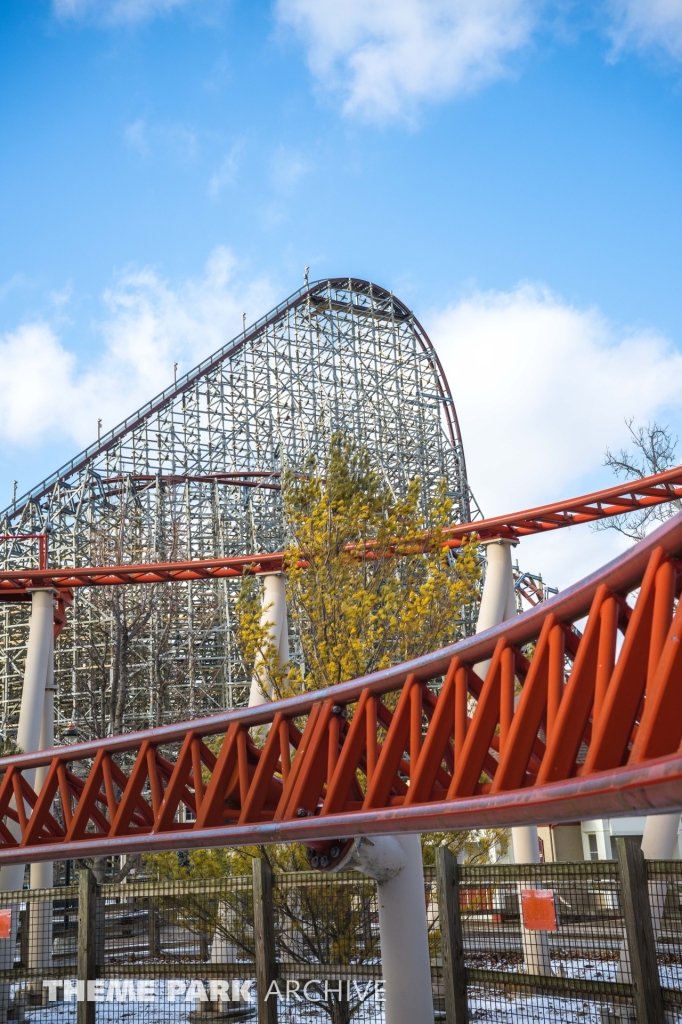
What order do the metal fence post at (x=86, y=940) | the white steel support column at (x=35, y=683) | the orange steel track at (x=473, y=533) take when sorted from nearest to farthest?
the metal fence post at (x=86, y=940)
the white steel support column at (x=35, y=683)
the orange steel track at (x=473, y=533)

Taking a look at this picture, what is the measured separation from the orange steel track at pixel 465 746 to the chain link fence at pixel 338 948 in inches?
35.0

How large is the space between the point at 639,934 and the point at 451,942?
116 cm

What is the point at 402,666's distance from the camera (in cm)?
453

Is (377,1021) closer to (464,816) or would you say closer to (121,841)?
(121,841)

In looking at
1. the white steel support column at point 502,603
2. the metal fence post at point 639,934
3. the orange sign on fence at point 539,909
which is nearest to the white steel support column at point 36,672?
the white steel support column at point 502,603

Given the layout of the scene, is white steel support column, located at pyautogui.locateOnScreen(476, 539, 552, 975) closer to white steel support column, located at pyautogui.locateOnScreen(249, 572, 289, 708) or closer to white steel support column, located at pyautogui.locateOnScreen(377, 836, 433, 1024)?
white steel support column, located at pyautogui.locateOnScreen(249, 572, 289, 708)

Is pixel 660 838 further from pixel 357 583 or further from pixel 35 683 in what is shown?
pixel 35 683

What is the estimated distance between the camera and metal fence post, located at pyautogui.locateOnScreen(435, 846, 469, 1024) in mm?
5672

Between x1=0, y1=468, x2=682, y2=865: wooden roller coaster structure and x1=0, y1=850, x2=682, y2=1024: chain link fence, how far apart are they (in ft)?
2.55

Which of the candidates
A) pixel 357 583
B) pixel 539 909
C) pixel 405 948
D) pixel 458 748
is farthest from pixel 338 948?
pixel 458 748

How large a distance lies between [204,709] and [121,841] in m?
17.3

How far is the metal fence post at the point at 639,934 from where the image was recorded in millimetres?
4980

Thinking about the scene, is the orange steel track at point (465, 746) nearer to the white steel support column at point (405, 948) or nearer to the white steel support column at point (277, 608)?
the white steel support column at point (405, 948)

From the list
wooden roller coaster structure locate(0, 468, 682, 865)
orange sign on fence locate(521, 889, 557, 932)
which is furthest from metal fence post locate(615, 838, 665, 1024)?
wooden roller coaster structure locate(0, 468, 682, 865)
